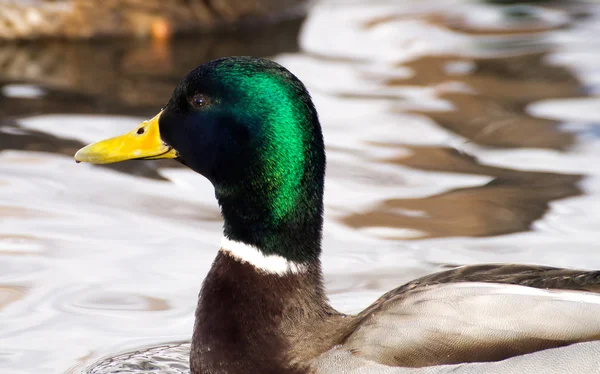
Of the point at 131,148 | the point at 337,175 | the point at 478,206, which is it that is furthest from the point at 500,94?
the point at 131,148

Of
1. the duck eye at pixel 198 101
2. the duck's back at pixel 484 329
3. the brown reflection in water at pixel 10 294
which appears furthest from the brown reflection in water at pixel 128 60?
the duck's back at pixel 484 329

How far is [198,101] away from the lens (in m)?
4.23

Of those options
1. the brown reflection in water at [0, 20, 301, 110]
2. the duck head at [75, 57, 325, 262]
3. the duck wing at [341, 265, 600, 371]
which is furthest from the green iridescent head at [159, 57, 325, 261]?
the brown reflection in water at [0, 20, 301, 110]

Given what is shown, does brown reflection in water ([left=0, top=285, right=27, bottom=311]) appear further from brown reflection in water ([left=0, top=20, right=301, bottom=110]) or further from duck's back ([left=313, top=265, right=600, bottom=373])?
brown reflection in water ([left=0, top=20, right=301, bottom=110])

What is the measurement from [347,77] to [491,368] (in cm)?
545

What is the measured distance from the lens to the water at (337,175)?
526 cm

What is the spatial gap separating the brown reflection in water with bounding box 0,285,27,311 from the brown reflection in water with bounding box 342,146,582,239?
1733mm

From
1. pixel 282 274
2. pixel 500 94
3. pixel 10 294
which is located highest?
pixel 282 274

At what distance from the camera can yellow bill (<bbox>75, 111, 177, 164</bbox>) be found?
4379mm

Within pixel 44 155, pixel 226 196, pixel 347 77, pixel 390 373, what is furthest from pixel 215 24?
pixel 390 373

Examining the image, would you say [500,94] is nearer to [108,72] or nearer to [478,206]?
[478,206]

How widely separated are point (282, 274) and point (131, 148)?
0.73 meters

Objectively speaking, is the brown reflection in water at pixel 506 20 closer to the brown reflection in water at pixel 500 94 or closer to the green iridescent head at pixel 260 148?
the brown reflection in water at pixel 500 94

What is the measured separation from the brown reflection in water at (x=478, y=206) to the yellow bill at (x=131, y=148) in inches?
76.6
